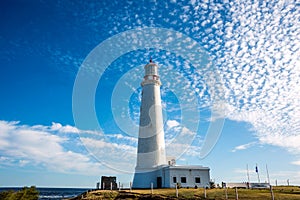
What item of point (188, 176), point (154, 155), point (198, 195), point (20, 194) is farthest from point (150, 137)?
point (20, 194)

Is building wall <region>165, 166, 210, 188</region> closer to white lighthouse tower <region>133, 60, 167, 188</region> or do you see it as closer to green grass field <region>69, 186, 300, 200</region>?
white lighthouse tower <region>133, 60, 167, 188</region>

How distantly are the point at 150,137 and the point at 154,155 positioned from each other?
7.71 ft

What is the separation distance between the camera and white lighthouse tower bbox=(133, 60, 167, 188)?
34.7 meters

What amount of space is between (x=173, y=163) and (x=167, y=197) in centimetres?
1319

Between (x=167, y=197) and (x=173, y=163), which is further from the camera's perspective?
(x=173, y=163)

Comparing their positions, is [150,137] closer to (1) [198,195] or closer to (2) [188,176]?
(2) [188,176]

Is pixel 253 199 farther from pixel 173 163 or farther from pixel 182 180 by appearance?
pixel 173 163

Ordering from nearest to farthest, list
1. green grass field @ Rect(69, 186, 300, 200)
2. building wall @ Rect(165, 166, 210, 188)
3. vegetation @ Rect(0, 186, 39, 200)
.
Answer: green grass field @ Rect(69, 186, 300, 200), vegetation @ Rect(0, 186, 39, 200), building wall @ Rect(165, 166, 210, 188)

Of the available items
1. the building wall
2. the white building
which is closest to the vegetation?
the white building


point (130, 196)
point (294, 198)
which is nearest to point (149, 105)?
point (130, 196)

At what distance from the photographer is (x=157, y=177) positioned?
34125 mm

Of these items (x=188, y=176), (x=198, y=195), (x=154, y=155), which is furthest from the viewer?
(x=154, y=155)

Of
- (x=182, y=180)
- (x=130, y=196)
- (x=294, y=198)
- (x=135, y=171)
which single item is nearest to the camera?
(x=294, y=198)

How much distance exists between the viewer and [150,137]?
3559 centimetres
